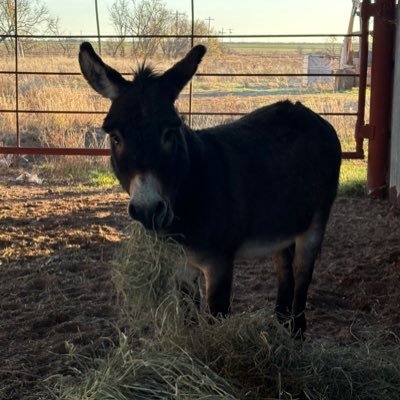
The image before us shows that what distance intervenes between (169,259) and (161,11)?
9.73 m

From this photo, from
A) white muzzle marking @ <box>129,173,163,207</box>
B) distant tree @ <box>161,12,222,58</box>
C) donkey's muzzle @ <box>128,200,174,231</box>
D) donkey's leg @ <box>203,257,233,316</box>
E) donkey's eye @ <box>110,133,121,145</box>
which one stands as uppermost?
distant tree @ <box>161,12,222,58</box>

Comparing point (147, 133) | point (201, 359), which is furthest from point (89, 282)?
point (201, 359)

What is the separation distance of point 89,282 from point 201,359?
2.37 metres

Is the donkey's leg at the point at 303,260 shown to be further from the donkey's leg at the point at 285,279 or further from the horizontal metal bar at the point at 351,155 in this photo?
the horizontal metal bar at the point at 351,155

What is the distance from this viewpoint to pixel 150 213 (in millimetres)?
2674

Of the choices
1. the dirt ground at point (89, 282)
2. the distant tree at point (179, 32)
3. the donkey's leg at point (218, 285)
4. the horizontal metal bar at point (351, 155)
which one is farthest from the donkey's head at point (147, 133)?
the distant tree at point (179, 32)

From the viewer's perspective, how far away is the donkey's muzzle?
2.67 meters

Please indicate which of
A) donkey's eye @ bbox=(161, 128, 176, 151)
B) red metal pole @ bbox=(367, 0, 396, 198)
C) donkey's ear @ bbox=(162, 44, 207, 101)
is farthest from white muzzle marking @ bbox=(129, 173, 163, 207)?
red metal pole @ bbox=(367, 0, 396, 198)

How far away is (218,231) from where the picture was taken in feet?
10.6

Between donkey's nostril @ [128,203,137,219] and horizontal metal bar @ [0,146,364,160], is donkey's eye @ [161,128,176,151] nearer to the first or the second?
donkey's nostril @ [128,203,137,219]

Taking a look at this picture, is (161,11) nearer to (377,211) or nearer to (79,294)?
(377,211)

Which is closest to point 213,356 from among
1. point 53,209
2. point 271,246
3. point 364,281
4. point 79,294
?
point 271,246

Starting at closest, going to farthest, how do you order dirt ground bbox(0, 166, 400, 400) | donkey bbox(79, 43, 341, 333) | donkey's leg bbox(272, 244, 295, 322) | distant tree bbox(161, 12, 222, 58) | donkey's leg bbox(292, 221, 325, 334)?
donkey bbox(79, 43, 341, 333), dirt ground bbox(0, 166, 400, 400), donkey's leg bbox(292, 221, 325, 334), donkey's leg bbox(272, 244, 295, 322), distant tree bbox(161, 12, 222, 58)

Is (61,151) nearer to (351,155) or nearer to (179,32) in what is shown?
(351,155)
